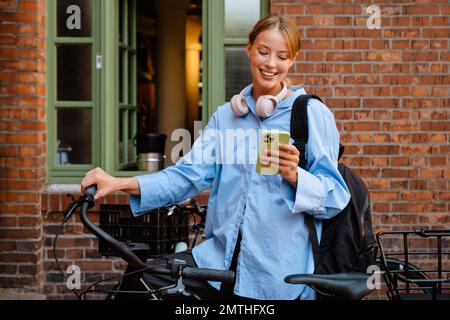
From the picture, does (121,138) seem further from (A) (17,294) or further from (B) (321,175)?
(B) (321,175)

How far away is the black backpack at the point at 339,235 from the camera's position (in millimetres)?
2889

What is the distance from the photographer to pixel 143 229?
470cm

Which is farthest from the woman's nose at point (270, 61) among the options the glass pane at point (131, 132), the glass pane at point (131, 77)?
the glass pane at point (131, 77)

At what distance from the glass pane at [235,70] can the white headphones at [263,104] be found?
3.39 m

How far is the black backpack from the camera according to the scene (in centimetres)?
289

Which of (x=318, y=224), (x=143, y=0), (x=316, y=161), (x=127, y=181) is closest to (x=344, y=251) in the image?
(x=318, y=224)

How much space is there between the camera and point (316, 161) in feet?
9.49

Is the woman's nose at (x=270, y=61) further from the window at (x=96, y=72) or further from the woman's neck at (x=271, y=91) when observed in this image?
the window at (x=96, y=72)

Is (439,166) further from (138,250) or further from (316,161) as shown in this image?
(316,161)

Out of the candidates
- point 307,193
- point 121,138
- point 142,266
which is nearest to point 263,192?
point 307,193

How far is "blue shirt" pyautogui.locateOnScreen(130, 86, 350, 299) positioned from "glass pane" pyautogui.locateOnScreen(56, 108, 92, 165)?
11.6 ft

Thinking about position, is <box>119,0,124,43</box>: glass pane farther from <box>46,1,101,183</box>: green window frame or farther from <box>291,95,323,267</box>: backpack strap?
<box>291,95,323,267</box>: backpack strap

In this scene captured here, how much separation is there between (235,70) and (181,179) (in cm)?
341

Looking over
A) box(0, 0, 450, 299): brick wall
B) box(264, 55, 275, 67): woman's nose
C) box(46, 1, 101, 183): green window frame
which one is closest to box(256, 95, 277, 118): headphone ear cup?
box(264, 55, 275, 67): woman's nose
